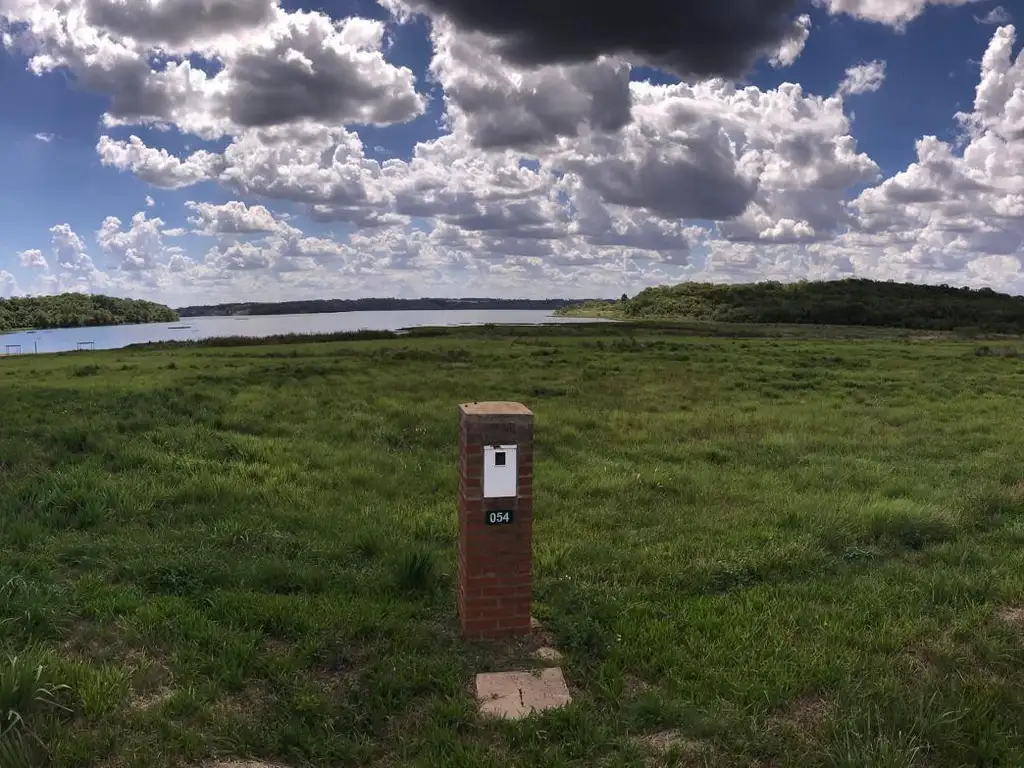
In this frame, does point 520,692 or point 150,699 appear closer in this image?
point 150,699

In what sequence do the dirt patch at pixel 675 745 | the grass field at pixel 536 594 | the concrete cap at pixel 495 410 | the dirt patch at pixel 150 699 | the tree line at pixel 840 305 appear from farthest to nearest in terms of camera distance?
1. the tree line at pixel 840 305
2. the concrete cap at pixel 495 410
3. the dirt patch at pixel 150 699
4. the grass field at pixel 536 594
5. the dirt patch at pixel 675 745

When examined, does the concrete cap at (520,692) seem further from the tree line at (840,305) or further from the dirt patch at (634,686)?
the tree line at (840,305)

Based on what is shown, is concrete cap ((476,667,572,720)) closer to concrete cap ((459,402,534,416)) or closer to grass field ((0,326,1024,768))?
grass field ((0,326,1024,768))

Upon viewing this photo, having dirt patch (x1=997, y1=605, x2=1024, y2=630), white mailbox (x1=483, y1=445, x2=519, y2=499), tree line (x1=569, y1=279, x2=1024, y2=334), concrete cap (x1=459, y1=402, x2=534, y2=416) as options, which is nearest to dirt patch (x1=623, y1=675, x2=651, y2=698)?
white mailbox (x1=483, y1=445, x2=519, y2=499)

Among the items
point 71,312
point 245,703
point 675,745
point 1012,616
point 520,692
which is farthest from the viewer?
point 71,312

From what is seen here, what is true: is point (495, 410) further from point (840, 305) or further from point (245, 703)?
point (840, 305)

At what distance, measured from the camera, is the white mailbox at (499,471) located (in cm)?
494

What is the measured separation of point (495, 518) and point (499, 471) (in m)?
0.35

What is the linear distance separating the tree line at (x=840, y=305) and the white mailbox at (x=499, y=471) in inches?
3222

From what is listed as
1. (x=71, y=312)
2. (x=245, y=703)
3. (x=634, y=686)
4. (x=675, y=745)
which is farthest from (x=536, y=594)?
(x=71, y=312)

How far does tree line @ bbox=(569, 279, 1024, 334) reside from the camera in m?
96.1

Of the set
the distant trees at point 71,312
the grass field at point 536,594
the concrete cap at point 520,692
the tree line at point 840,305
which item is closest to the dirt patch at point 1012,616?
the grass field at point 536,594

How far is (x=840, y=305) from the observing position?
109 m

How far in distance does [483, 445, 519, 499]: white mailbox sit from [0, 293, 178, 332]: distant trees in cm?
13553
